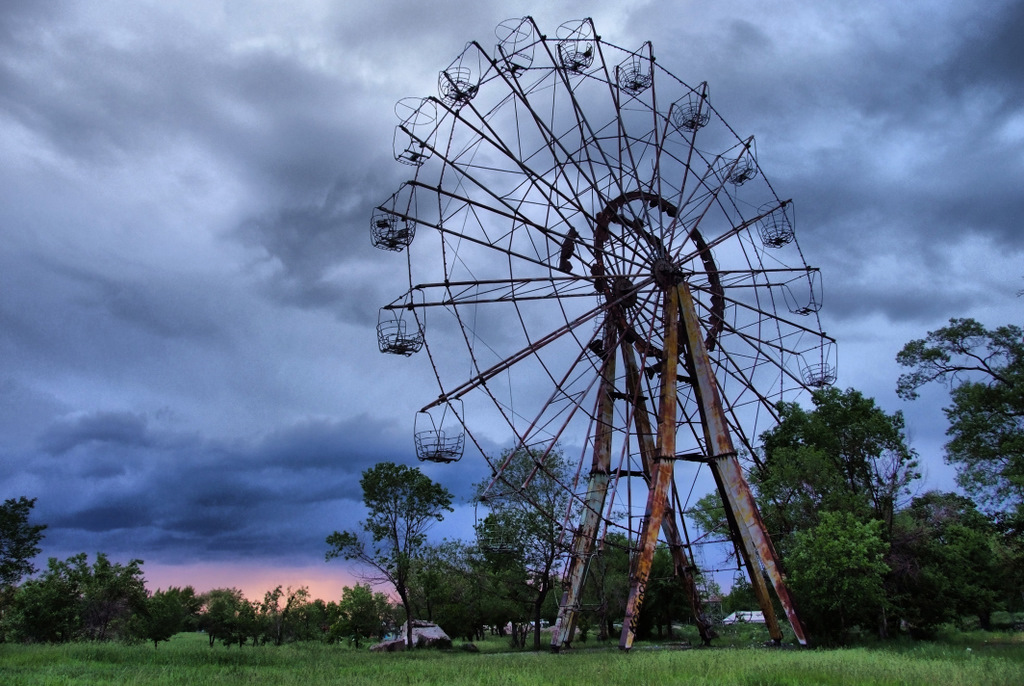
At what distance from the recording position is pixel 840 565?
26.8 metres

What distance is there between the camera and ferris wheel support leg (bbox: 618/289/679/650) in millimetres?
24516

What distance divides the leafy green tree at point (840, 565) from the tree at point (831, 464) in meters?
1.79

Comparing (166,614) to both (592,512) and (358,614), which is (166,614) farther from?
(592,512)

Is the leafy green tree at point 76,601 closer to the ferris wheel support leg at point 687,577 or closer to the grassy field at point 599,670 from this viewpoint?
the grassy field at point 599,670

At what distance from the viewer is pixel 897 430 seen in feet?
110

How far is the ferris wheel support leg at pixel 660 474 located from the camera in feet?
80.4

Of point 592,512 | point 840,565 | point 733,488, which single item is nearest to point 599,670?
point 733,488

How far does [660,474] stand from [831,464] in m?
10.2

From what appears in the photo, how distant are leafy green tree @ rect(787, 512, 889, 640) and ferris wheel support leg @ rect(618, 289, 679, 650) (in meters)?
6.20

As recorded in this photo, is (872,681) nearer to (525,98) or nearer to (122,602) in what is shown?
(525,98)

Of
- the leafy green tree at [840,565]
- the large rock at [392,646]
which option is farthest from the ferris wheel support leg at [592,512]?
the large rock at [392,646]

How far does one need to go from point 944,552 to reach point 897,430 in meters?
5.61

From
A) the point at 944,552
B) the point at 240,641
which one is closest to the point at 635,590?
the point at 944,552

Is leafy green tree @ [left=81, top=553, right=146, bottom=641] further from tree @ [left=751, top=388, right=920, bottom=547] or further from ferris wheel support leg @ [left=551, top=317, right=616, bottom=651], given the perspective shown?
tree @ [left=751, top=388, right=920, bottom=547]
